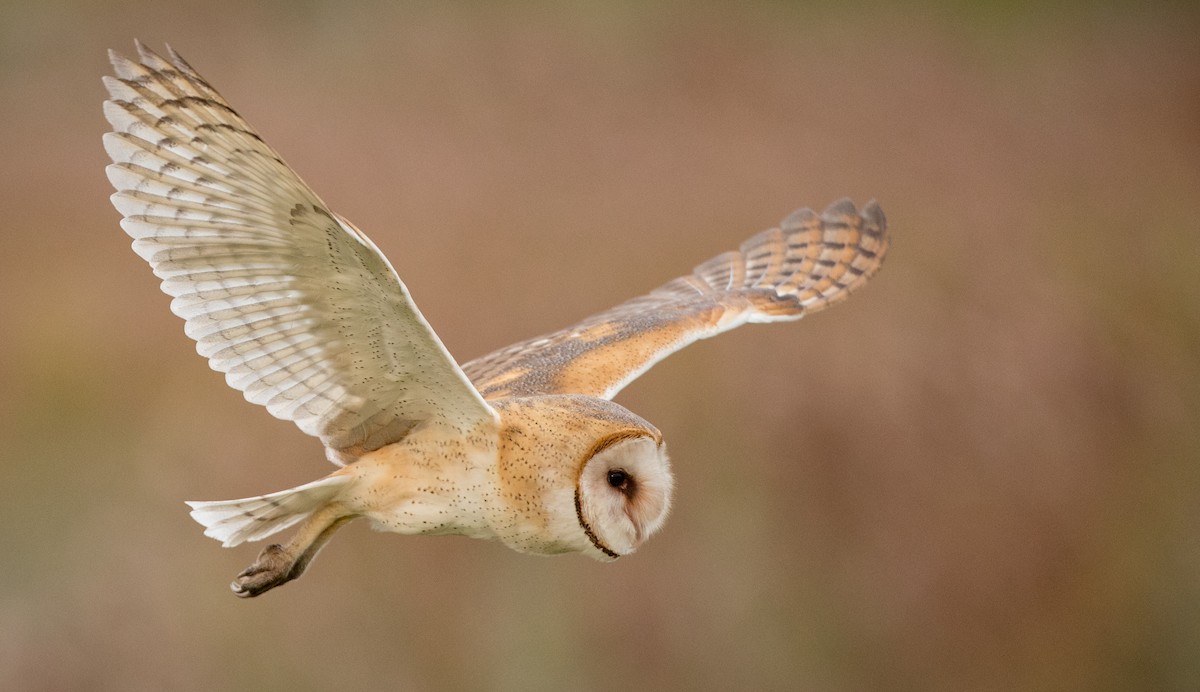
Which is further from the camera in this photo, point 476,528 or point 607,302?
point 607,302

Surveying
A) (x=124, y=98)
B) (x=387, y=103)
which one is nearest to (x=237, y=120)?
(x=124, y=98)

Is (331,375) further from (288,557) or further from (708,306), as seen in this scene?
(708,306)

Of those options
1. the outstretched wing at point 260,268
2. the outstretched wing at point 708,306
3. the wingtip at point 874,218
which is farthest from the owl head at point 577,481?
the wingtip at point 874,218

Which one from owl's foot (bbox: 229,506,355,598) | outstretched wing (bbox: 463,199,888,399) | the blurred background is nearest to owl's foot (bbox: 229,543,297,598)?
owl's foot (bbox: 229,506,355,598)

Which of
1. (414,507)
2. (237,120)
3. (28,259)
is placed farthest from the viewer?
(28,259)

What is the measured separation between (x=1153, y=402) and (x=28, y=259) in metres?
8.17

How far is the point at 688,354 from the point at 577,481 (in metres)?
7.82

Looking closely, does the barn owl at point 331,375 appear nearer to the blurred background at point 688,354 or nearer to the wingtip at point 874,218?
the wingtip at point 874,218

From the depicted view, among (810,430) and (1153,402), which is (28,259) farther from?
(1153,402)

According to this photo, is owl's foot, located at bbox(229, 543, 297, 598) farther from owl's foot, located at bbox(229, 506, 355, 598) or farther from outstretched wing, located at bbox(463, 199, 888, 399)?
outstretched wing, located at bbox(463, 199, 888, 399)

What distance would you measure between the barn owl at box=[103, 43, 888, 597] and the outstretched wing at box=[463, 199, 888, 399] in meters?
0.37

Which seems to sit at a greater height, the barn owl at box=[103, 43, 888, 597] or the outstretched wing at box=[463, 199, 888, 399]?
the barn owl at box=[103, 43, 888, 597]

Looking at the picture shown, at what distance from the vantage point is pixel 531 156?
1291cm

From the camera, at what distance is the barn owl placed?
133 inches
